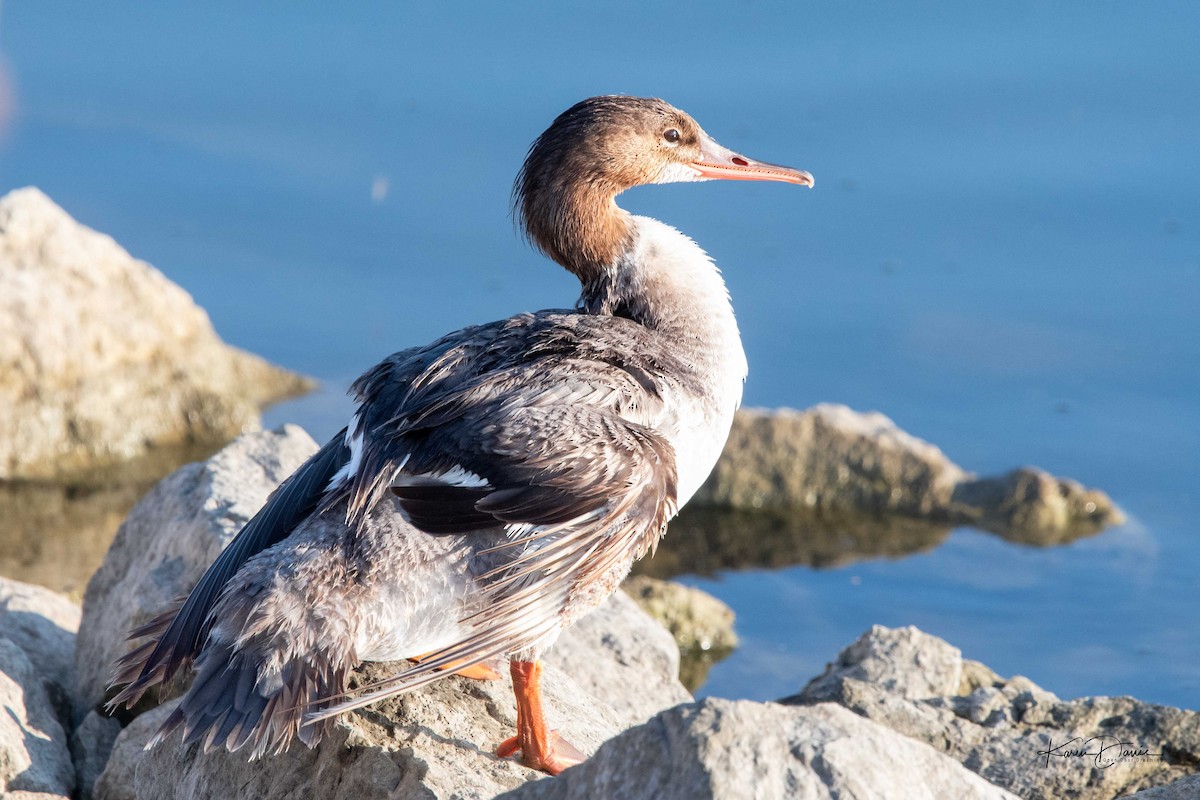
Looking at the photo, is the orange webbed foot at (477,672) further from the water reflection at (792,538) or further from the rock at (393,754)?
the water reflection at (792,538)

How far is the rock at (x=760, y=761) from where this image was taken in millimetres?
2996

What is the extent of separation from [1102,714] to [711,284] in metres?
1.78

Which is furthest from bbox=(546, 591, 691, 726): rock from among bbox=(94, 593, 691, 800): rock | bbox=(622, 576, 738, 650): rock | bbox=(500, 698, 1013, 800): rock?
bbox=(500, 698, 1013, 800): rock

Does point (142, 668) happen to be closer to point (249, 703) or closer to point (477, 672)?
point (249, 703)

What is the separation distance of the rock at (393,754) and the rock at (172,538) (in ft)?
1.74

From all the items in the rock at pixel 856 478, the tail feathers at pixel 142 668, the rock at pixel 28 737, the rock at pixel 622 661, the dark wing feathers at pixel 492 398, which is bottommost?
the rock at pixel 28 737

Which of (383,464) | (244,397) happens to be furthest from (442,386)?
(244,397)

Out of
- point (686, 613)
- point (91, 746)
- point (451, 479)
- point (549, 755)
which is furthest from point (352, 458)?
point (686, 613)

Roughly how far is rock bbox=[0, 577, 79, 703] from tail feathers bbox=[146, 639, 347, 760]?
1.77m

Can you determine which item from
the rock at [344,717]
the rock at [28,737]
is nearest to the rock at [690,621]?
the rock at [344,717]

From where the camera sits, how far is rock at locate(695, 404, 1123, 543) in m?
8.14

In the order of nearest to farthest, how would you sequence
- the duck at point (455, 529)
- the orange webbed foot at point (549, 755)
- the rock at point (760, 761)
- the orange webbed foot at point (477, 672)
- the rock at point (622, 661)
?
the rock at point (760, 761) < the duck at point (455, 529) < the orange webbed foot at point (549, 755) < the orange webbed foot at point (477, 672) < the rock at point (622, 661)

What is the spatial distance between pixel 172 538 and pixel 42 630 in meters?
0.83

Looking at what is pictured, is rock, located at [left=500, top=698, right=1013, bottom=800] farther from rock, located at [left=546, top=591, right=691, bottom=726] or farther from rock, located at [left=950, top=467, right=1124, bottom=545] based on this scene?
rock, located at [left=950, top=467, right=1124, bottom=545]
